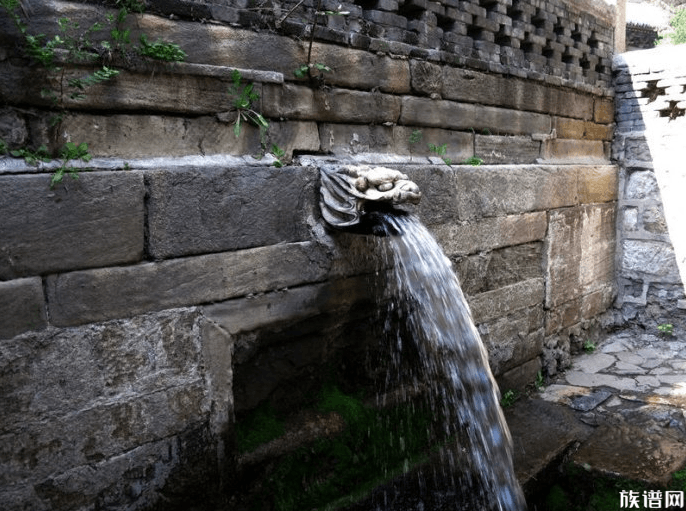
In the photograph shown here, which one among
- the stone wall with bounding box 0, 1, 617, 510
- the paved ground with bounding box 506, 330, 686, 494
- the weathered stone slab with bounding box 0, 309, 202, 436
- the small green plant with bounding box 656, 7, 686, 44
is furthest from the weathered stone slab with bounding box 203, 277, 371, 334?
the small green plant with bounding box 656, 7, 686, 44

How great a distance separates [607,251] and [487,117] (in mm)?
2635

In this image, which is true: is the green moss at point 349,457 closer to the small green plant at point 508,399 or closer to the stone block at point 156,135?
the small green plant at point 508,399

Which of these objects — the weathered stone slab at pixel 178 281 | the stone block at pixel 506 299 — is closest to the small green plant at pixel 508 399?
the stone block at pixel 506 299

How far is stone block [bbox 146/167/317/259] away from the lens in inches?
101

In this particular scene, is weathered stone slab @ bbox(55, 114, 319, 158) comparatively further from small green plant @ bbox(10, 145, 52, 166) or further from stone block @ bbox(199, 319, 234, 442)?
stone block @ bbox(199, 319, 234, 442)

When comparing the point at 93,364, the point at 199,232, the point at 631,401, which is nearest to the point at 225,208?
the point at 199,232

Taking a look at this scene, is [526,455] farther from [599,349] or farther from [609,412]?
[599,349]

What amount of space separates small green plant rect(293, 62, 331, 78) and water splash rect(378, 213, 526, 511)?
0.88 m

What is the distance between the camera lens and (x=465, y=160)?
13.8ft

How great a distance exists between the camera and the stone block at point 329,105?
118 inches

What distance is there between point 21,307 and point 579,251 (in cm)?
485

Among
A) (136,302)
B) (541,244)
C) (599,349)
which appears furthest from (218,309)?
(599,349)

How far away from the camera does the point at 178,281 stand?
2.65 metres

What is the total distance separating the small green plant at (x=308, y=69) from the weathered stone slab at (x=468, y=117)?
0.71 meters
